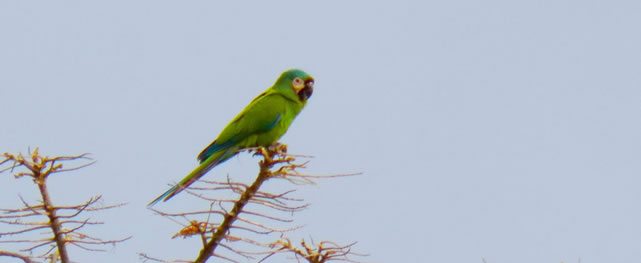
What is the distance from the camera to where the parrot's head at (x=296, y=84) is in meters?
9.25

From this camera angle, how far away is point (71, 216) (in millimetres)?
2521

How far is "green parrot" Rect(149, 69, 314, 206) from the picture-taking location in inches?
318

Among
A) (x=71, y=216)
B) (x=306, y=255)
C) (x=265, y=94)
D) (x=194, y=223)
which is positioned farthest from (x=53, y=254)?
(x=265, y=94)

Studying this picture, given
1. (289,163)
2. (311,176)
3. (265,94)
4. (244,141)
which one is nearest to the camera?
(311,176)

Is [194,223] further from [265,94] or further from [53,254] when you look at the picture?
[265,94]

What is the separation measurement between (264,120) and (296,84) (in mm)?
771

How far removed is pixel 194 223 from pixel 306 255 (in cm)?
36

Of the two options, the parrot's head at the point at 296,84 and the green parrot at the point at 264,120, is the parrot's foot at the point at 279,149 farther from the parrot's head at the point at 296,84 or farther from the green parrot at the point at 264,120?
the parrot's head at the point at 296,84

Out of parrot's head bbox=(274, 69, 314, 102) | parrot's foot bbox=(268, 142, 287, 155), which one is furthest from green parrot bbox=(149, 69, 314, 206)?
parrot's foot bbox=(268, 142, 287, 155)

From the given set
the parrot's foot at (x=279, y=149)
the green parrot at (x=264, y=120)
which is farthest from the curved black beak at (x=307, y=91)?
the parrot's foot at (x=279, y=149)

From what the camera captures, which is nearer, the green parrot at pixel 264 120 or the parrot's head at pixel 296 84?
the green parrot at pixel 264 120

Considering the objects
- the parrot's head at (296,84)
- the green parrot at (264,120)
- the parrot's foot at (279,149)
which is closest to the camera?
the parrot's foot at (279,149)

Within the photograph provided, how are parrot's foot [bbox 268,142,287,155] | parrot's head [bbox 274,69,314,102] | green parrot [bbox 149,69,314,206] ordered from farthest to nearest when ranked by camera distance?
parrot's head [bbox 274,69,314,102]
green parrot [bbox 149,69,314,206]
parrot's foot [bbox 268,142,287,155]

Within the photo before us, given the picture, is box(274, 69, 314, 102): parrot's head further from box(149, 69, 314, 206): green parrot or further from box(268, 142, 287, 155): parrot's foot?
box(268, 142, 287, 155): parrot's foot
